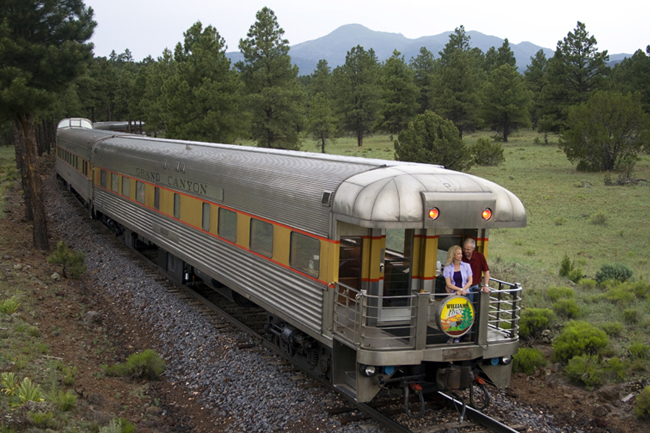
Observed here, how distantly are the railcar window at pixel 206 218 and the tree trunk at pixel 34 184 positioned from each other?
26.8 feet

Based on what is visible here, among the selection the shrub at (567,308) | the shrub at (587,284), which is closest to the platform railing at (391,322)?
the shrub at (567,308)

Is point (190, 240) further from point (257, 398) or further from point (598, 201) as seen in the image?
point (598, 201)

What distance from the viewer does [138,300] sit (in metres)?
13.3

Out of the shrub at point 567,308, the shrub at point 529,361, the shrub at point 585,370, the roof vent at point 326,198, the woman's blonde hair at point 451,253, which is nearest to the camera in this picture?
the woman's blonde hair at point 451,253

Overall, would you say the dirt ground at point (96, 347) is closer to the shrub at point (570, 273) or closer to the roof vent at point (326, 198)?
the roof vent at point (326, 198)

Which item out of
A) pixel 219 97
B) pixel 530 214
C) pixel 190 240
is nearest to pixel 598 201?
pixel 530 214

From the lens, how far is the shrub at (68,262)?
15430 mm

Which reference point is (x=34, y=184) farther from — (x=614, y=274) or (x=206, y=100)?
(x=614, y=274)

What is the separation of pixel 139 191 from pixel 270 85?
70.9 feet

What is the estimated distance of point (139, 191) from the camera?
16.2 m

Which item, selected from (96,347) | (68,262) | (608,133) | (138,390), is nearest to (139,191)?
(68,262)

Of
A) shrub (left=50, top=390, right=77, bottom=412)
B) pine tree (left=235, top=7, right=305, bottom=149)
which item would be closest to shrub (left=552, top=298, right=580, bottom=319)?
shrub (left=50, top=390, right=77, bottom=412)

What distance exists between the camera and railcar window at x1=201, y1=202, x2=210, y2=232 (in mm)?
11875

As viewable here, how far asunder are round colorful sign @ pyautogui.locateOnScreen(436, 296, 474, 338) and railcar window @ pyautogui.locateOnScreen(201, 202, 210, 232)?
6.22m
